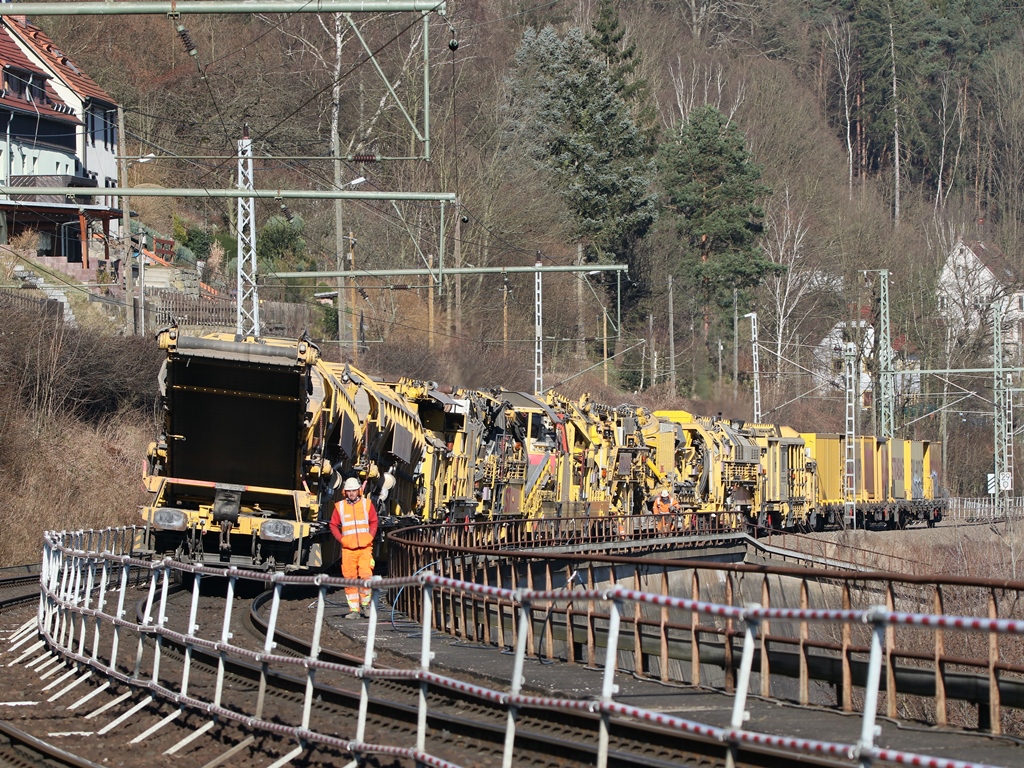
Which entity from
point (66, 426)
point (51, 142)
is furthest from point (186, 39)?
point (51, 142)

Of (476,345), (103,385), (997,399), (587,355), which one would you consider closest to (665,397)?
(587,355)

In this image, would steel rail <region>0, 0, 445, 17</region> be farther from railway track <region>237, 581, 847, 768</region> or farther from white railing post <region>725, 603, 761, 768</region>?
white railing post <region>725, 603, 761, 768</region>

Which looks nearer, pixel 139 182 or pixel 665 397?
pixel 139 182

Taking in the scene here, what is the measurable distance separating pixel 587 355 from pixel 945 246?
2713 cm

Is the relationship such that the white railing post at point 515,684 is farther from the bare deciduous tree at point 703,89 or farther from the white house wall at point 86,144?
the bare deciduous tree at point 703,89

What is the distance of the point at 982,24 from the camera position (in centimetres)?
11462

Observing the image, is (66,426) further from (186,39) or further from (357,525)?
(357,525)

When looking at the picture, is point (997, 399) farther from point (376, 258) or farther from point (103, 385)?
point (103, 385)

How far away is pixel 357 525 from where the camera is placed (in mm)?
15109

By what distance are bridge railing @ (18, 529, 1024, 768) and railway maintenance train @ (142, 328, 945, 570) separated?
191cm

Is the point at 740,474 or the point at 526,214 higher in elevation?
the point at 526,214

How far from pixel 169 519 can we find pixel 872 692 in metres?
14.1

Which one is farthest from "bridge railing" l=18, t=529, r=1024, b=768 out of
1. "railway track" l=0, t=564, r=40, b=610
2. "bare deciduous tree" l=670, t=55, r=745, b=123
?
"bare deciduous tree" l=670, t=55, r=745, b=123

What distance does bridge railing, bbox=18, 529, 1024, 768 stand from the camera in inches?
241
